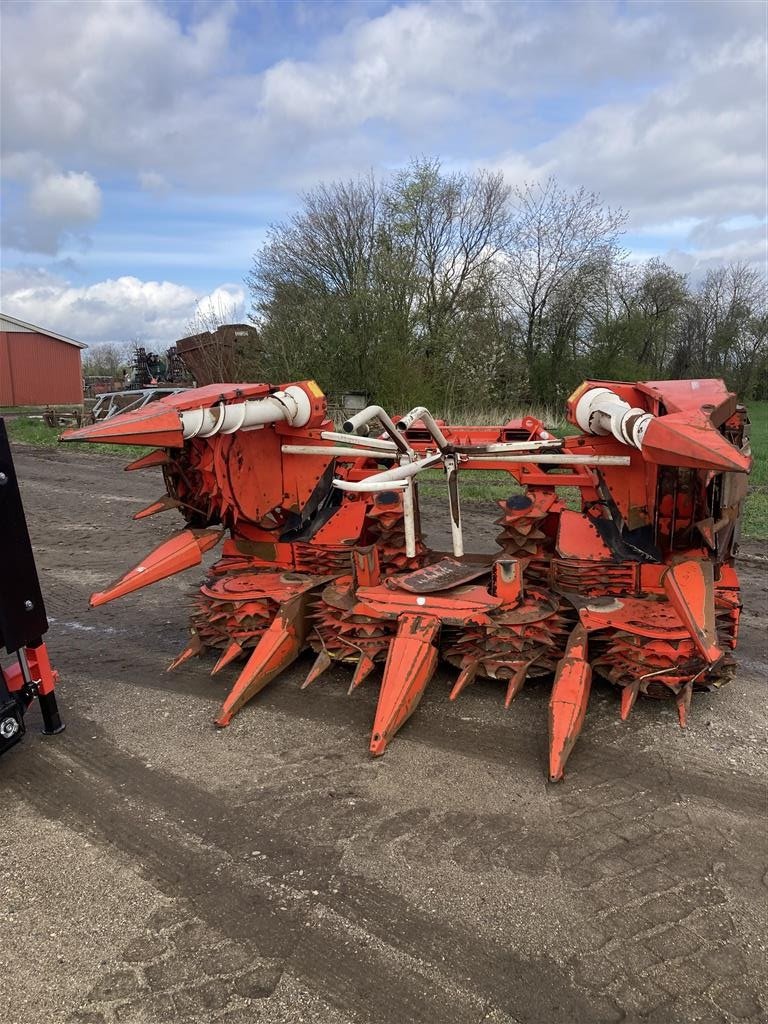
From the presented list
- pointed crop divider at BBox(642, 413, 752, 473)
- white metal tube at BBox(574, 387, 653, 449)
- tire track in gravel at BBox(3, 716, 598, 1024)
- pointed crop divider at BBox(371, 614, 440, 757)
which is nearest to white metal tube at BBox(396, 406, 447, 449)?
white metal tube at BBox(574, 387, 653, 449)

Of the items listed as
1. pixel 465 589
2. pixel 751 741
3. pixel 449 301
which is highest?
pixel 449 301

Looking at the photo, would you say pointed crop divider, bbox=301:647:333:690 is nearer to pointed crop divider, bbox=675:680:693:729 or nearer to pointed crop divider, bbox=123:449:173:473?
pointed crop divider, bbox=123:449:173:473

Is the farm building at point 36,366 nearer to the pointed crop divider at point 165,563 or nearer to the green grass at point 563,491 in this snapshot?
the green grass at point 563,491

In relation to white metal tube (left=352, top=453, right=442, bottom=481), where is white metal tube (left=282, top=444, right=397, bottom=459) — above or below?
above

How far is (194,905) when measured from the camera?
8.33 ft

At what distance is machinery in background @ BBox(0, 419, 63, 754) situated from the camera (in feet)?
11.0

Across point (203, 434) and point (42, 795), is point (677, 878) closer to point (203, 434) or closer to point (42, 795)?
point (42, 795)

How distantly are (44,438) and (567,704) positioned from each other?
21261 mm

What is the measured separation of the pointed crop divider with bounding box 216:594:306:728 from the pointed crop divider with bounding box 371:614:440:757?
703mm

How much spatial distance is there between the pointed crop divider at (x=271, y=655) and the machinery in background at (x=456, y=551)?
12 millimetres

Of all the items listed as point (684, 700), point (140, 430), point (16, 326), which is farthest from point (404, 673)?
point (16, 326)

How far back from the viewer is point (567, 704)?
3.42 metres

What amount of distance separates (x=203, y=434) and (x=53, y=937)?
7.95 feet


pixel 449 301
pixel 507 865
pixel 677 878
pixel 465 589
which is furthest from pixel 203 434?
pixel 449 301
